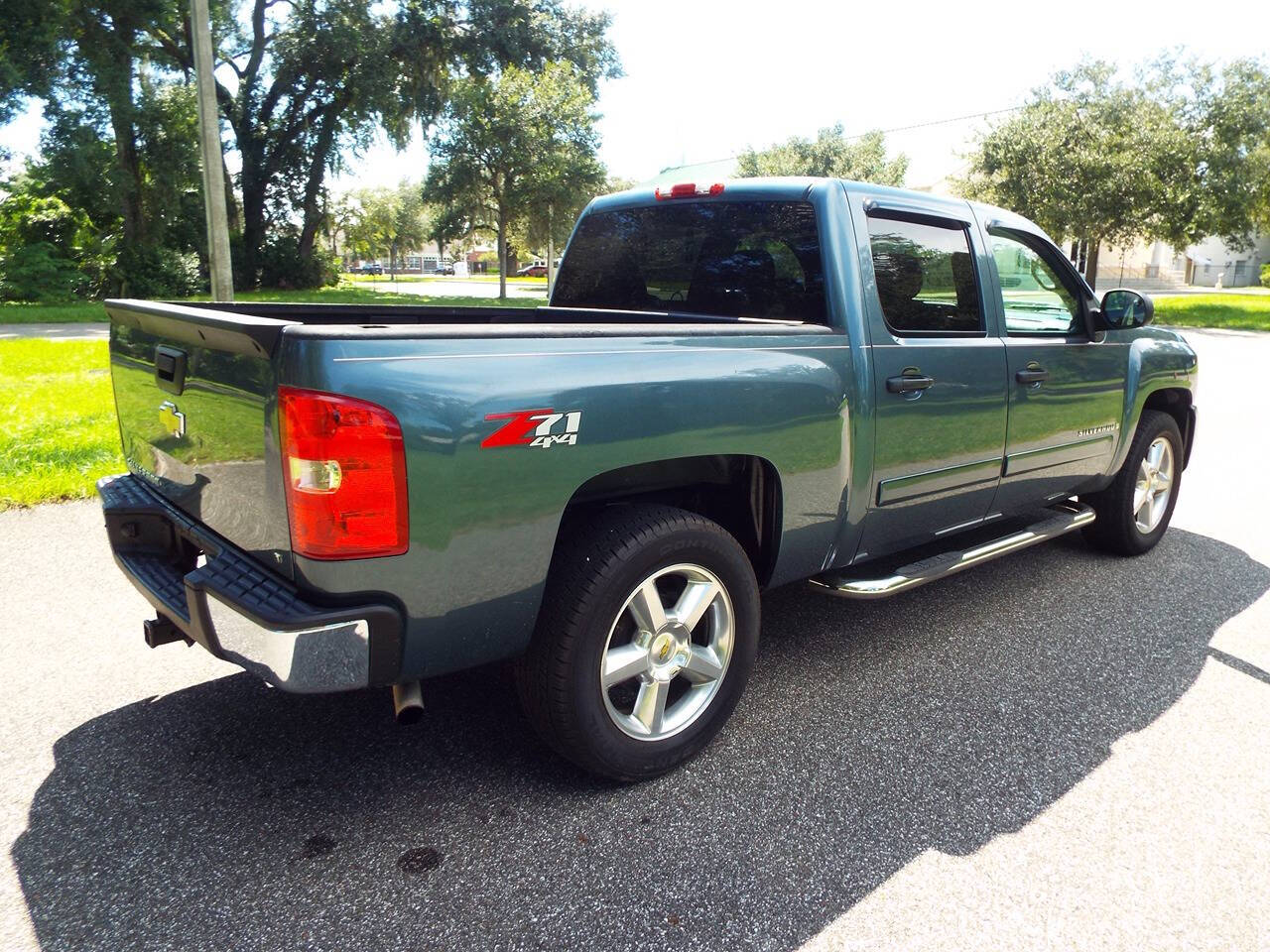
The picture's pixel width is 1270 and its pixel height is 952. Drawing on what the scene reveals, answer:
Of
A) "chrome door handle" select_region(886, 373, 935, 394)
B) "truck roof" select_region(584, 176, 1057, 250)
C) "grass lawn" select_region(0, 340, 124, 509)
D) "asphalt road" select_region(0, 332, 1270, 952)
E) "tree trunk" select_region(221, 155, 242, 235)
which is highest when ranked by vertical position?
"tree trunk" select_region(221, 155, 242, 235)

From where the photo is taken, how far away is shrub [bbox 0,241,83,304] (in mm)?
22297

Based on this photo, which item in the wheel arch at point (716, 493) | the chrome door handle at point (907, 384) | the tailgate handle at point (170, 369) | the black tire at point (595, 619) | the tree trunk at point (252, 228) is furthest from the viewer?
the tree trunk at point (252, 228)

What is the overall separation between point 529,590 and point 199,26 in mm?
8594

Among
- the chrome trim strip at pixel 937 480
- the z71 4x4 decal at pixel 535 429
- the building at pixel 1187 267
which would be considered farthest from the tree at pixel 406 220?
the z71 4x4 decal at pixel 535 429

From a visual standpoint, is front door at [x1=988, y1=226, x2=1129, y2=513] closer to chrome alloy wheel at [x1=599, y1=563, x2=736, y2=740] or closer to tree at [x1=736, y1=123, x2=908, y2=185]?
chrome alloy wheel at [x1=599, y1=563, x2=736, y2=740]

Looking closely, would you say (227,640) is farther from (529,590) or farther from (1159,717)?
(1159,717)

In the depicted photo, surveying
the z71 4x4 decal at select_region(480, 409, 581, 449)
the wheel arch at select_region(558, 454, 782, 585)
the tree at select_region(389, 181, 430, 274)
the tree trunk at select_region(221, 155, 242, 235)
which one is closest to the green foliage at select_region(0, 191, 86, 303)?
the tree trunk at select_region(221, 155, 242, 235)

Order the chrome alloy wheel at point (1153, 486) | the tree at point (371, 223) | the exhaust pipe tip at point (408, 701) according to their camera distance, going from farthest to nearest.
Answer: the tree at point (371, 223), the chrome alloy wheel at point (1153, 486), the exhaust pipe tip at point (408, 701)

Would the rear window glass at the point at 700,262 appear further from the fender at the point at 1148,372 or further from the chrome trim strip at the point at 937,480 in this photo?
the fender at the point at 1148,372

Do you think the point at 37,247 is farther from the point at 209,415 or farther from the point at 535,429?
the point at 535,429

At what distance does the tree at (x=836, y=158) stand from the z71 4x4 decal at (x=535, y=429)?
4589 centimetres

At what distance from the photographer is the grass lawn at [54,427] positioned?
5.88 metres

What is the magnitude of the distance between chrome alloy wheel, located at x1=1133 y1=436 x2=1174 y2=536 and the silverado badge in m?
4.63

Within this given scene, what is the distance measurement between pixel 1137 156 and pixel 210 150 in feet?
82.1
